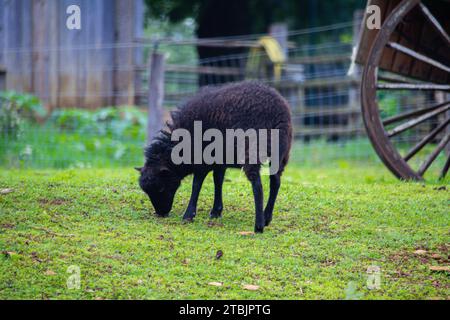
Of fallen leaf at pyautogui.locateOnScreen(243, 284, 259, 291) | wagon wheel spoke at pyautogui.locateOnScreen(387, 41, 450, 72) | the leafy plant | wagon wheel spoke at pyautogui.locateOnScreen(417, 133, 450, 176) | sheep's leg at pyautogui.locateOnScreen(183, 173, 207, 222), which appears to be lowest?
fallen leaf at pyautogui.locateOnScreen(243, 284, 259, 291)

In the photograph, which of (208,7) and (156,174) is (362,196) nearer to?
(156,174)

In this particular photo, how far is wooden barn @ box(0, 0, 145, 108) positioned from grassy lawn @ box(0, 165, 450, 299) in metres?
4.29

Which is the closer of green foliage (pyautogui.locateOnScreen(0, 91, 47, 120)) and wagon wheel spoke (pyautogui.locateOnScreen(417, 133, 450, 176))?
wagon wheel spoke (pyautogui.locateOnScreen(417, 133, 450, 176))

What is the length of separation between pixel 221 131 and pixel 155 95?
13.1 ft

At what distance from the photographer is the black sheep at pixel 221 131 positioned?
7270 millimetres

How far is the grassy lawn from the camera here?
5.71 metres

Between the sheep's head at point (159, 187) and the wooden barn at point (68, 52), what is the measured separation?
5.43m

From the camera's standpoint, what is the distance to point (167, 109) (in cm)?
1405

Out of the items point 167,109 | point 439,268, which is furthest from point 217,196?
point 167,109

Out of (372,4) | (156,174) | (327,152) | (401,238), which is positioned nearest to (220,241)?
(156,174)

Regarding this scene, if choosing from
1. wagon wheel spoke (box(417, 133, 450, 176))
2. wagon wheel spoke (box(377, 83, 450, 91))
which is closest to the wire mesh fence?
wagon wheel spoke (box(377, 83, 450, 91))

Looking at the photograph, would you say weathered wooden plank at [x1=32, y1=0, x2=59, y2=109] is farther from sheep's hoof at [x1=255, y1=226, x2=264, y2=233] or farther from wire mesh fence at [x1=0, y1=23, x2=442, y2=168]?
sheep's hoof at [x1=255, y1=226, x2=264, y2=233]

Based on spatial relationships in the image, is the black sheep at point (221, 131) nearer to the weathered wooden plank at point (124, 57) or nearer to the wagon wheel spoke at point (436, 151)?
the wagon wheel spoke at point (436, 151)
